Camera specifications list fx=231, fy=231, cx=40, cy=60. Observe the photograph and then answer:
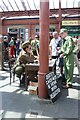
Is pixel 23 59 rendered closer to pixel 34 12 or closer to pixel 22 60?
pixel 22 60

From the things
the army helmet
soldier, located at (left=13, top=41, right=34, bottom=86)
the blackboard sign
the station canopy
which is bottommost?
the blackboard sign

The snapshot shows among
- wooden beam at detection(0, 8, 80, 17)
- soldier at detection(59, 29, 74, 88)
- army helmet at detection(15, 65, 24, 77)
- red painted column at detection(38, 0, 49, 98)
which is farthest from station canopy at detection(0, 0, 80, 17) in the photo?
red painted column at detection(38, 0, 49, 98)

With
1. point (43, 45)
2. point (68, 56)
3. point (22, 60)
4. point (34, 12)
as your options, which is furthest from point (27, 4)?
point (43, 45)

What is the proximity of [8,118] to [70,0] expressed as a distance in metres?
17.0

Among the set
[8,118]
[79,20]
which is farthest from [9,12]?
[8,118]

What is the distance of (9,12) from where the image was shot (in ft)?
72.5

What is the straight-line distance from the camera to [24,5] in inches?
824

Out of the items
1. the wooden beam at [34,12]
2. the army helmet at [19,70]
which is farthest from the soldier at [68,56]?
the wooden beam at [34,12]

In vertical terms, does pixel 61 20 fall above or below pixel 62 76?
above

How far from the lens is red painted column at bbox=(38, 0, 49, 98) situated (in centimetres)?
504

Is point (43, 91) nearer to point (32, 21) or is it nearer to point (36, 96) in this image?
point (36, 96)

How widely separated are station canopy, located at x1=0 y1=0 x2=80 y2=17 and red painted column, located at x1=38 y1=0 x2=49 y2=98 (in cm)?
1485

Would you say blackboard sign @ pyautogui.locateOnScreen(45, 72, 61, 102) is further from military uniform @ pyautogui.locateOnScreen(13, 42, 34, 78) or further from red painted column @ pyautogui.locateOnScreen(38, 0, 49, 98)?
military uniform @ pyautogui.locateOnScreen(13, 42, 34, 78)

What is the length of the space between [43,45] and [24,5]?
54.2 feet
